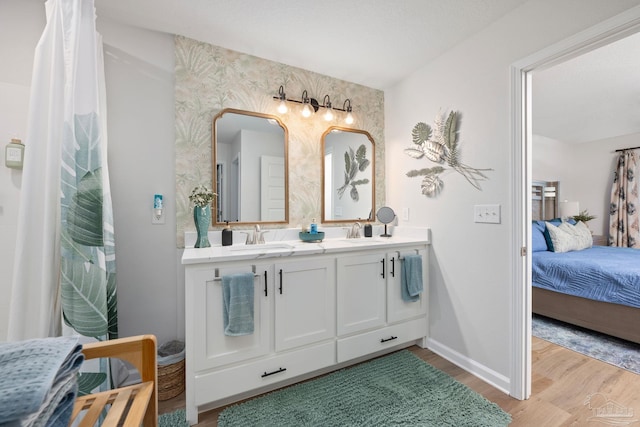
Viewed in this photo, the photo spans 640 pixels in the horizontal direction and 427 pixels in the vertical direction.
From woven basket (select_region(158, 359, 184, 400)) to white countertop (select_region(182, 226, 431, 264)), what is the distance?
0.72 m

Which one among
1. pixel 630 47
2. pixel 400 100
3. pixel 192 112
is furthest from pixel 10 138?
pixel 630 47

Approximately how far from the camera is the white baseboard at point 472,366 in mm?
1762

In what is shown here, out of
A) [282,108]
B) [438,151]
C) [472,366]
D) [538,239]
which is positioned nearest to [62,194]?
[282,108]

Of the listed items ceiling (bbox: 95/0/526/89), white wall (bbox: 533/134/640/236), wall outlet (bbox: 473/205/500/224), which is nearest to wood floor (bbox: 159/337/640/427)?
wall outlet (bbox: 473/205/500/224)

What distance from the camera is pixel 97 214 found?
1.37 m

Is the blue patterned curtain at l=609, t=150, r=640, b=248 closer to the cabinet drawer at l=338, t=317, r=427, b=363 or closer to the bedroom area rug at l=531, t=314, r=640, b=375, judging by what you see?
the bedroom area rug at l=531, t=314, r=640, b=375

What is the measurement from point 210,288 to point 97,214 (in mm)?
672

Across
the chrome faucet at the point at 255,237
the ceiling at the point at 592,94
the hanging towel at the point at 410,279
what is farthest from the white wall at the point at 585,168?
the chrome faucet at the point at 255,237

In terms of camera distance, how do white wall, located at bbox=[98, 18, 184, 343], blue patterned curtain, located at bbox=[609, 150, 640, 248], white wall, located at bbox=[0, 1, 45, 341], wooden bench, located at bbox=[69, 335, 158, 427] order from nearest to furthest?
wooden bench, located at bbox=[69, 335, 158, 427] → white wall, located at bbox=[0, 1, 45, 341] → white wall, located at bbox=[98, 18, 184, 343] → blue patterned curtain, located at bbox=[609, 150, 640, 248]

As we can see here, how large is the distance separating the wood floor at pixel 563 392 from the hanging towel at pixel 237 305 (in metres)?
0.52

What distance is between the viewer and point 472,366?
194cm

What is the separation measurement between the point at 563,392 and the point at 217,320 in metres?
2.19

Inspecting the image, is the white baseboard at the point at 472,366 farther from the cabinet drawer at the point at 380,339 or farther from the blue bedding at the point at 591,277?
the blue bedding at the point at 591,277

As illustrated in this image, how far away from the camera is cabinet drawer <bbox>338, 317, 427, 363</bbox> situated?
75.0 inches
